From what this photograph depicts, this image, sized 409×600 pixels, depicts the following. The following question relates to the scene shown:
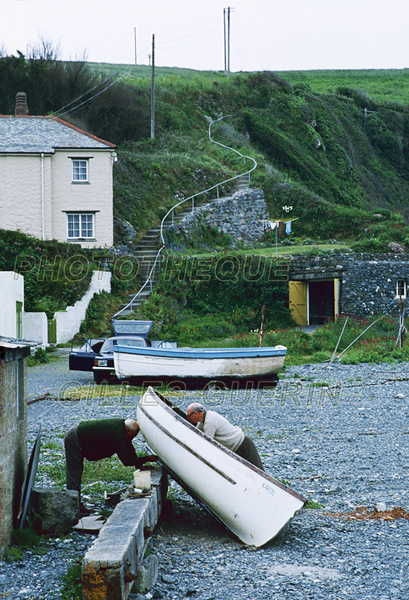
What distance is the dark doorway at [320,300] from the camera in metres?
30.0

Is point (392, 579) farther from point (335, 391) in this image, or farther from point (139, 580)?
point (335, 391)

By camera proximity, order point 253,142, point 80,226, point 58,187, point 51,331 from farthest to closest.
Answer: point 253,142 → point 80,226 → point 58,187 → point 51,331

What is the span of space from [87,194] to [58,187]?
50.7 inches

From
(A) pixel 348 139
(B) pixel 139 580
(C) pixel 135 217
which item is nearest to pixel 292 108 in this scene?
(A) pixel 348 139

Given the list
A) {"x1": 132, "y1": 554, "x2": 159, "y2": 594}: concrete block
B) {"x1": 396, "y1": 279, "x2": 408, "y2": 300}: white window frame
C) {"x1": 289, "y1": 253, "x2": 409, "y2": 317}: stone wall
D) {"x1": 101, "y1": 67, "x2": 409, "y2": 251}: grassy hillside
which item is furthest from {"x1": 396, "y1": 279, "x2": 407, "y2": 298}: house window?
{"x1": 132, "y1": 554, "x2": 159, "y2": 594}: concrete block

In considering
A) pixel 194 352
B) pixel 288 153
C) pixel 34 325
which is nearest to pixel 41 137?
pixel 34 325

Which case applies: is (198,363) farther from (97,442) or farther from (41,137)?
(41,137)

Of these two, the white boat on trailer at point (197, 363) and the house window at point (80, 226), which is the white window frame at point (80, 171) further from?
the white boat on trailer at point (197, 363)

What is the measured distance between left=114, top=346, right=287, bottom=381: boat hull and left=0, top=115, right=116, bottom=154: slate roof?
655 inches

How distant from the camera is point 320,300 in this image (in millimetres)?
30547

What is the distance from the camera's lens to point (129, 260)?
105ft

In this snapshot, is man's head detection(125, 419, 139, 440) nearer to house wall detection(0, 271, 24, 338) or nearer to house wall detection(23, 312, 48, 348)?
house wall detection(0, 271, 24, 338)

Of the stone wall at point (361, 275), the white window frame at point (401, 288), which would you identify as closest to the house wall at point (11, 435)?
the stone wall at point (361, 275)

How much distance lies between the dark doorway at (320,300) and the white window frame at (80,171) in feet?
35.9
